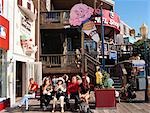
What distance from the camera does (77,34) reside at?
95.1ft

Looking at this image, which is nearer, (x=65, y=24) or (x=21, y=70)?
(x=21, y=70)

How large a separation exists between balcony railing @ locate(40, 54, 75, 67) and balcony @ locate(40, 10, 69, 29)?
96.2 inches

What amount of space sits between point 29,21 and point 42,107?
8188 mm

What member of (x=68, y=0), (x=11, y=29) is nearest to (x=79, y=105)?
(x=11, y=29)

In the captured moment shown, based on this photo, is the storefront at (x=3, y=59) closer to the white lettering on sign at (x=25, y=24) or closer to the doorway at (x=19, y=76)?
the white lettering on sign at (x=25, y=24)

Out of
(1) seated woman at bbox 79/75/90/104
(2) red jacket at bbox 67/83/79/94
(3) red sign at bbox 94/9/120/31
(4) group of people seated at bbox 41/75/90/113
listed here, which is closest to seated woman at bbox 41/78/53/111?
(4) group of people seated at bbox 41/75/90/113

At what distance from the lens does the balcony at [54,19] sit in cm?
2544

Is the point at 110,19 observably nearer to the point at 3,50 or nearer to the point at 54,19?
the point at 54,19

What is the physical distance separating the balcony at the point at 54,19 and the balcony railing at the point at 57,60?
244cm

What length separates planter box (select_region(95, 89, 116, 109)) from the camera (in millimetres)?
13863

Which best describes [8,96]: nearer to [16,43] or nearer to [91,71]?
[16,43]

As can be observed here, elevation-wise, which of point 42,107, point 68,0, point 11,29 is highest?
point 68,0

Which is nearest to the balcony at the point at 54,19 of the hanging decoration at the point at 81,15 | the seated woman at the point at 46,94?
the hanging decoration at the point at 81,15

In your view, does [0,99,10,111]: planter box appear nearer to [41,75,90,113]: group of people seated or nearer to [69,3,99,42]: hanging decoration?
[41,75,90,113]: group of people seated
